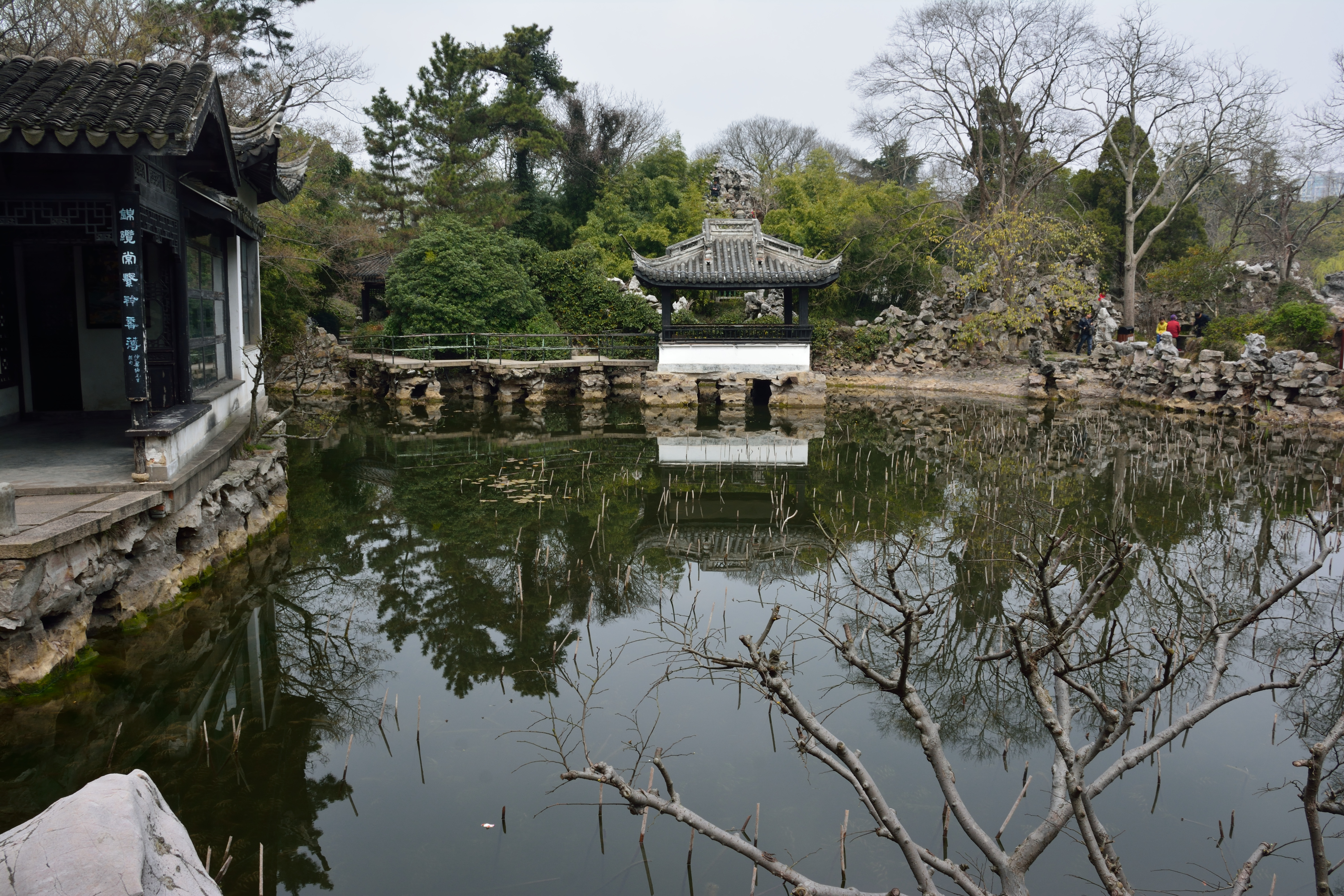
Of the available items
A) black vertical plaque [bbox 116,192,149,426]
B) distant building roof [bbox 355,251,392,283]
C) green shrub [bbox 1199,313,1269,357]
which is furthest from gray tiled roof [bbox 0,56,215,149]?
green shrub [bbox 1199,313,1269,357]

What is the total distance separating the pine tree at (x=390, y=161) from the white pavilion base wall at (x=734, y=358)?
1280cm

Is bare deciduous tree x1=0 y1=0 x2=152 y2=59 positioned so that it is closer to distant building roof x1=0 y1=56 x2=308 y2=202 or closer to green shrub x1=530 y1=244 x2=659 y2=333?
distant building roof x1=0 y1=56 x2=308 y2=202

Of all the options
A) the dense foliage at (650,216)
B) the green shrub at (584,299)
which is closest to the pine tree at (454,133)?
the dense foliage at (650,216)

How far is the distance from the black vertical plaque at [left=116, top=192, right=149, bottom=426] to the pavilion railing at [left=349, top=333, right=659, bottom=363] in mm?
14658

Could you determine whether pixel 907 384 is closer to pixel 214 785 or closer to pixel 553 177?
pixel 553 177

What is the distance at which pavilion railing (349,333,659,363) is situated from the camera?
2194 centimetres

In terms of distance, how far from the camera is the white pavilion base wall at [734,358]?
2083cm

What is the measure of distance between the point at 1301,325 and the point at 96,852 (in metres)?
22.4

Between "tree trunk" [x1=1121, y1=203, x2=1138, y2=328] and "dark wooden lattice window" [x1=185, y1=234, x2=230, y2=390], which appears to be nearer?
"dark wooden lattice window" [x1=185, y1=234, x2=230, y2=390]

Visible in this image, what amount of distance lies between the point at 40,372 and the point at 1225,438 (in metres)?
17.7

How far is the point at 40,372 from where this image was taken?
9141 mm

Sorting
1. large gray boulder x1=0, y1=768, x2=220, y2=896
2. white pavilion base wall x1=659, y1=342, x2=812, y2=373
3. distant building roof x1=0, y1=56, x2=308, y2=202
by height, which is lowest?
large gray boulder x1=0, y1=768, x2=220, y2=896

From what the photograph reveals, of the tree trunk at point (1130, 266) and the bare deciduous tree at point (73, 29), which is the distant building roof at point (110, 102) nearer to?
the bare deciduous tree at point (73, 29)

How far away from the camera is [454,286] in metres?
22.5
